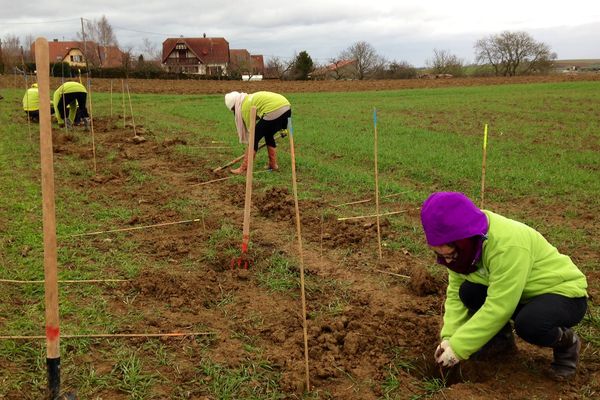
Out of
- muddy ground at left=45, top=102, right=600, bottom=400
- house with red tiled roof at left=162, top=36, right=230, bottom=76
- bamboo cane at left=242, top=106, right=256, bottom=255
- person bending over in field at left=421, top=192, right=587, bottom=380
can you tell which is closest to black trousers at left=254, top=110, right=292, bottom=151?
muddy ground at left=45, top=102, right=600, bottom=400

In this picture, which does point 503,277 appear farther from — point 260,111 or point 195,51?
point 195,51

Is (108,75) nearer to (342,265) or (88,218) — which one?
(88,218)

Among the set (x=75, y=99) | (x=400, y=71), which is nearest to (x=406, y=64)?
(x=400, y=71)

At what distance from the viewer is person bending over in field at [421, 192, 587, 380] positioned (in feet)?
8.00

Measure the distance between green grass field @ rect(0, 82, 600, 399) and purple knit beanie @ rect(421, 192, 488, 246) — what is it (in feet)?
4.12

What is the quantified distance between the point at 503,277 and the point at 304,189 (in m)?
4.77

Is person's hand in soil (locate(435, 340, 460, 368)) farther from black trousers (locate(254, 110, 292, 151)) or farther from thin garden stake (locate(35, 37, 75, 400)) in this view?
black trousers (locate(254, 110, 292, 151))

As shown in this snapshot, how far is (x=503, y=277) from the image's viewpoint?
8.29ft

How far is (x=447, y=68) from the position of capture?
5438 cm

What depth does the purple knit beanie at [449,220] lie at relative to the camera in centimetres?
240

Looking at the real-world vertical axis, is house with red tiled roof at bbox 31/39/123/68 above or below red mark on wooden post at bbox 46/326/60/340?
above

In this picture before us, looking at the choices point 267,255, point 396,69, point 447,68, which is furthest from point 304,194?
point 447,68

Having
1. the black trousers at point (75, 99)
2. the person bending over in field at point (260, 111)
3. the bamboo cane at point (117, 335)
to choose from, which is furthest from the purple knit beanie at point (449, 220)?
the black trousers at point (75, 99)

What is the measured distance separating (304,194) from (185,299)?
10.8 feet
